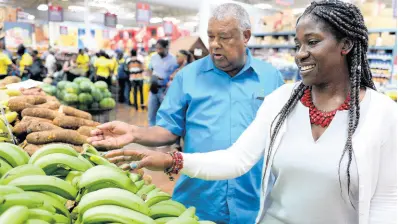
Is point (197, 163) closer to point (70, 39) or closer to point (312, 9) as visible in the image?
point (312, 9)

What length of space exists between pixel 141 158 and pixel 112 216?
47cm

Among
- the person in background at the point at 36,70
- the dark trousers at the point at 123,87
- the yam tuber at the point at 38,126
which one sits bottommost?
the dark trousers at the point at 123,87

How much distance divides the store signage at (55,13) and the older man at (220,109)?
1406 centimetres

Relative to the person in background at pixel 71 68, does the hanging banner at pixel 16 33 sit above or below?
above

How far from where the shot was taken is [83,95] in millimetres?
4980

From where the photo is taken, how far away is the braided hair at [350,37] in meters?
1.40

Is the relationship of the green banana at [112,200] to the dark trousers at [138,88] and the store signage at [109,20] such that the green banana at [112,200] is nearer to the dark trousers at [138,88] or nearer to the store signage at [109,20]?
the dark trousers at [138,88]

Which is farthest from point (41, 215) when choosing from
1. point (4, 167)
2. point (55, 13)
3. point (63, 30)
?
point (63, 30)

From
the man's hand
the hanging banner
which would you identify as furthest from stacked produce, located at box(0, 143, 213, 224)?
the hanging banner

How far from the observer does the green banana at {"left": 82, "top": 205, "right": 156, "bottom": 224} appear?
1.09 metres

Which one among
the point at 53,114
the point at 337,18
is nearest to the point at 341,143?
the point at 337,18

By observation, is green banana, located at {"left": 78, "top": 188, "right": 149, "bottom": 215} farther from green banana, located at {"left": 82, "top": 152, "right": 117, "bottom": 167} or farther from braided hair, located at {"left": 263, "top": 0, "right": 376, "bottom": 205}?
braided hair, located at {"left": 263, "top": 0, "right": 376, "bottom": 205}

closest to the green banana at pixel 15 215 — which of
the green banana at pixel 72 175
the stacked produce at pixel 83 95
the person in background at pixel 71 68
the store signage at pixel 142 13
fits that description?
the green banana at pixel 72 175

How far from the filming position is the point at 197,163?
1.65 meters
